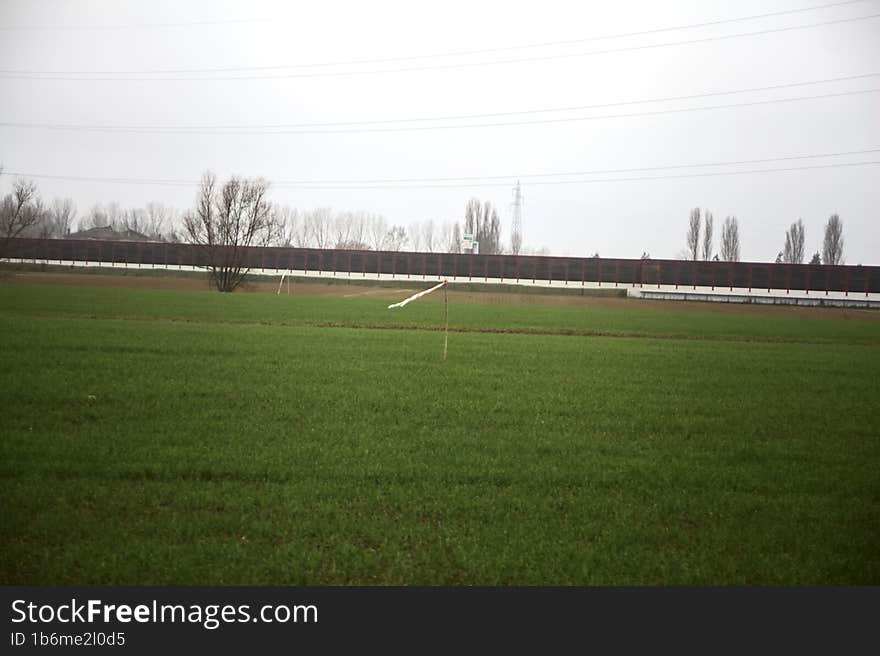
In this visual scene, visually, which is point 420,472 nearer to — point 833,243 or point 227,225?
point 227,225

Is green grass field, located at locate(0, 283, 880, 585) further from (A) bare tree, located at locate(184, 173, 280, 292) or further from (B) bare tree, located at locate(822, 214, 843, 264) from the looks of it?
(B) bare tree, located at locate(822, 214, 843, 264)

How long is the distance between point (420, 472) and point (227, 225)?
48336 mm

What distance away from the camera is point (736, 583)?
4.76 metres

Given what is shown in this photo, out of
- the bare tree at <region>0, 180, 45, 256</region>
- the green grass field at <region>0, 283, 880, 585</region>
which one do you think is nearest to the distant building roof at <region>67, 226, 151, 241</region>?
the bare tree at <region>0, 180, 45, 256</region>

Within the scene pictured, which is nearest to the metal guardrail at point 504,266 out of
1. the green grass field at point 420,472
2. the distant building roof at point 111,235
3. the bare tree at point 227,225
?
the bare tree at point 227,225

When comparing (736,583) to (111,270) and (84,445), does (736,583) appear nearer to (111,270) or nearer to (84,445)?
(84,445)

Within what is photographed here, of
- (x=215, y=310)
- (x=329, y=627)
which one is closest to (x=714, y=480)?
(x=329, y=627)

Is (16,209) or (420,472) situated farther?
(16,209)

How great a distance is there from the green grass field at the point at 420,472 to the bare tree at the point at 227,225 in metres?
37.7

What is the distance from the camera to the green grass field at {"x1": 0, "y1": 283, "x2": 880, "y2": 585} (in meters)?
4.89

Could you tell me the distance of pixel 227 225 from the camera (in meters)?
51.5

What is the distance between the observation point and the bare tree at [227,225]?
51219mm

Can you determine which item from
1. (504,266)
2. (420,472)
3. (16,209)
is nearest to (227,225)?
(16,209)

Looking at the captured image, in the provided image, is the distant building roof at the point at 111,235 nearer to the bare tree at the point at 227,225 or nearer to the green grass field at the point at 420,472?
the bare tree at the point at 227,225
